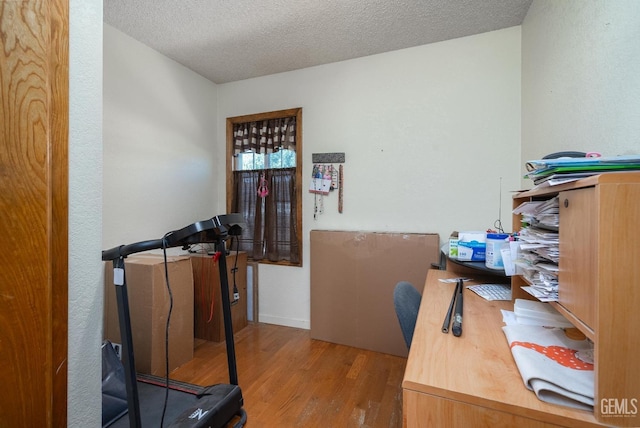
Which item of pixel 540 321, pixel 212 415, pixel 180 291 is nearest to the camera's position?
pixel 540 321

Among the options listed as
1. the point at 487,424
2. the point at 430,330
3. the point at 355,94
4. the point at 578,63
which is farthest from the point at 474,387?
the point at 355,94

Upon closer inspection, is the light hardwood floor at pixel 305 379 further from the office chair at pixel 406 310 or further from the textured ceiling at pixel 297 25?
the textured ceiling at pixel 297 25

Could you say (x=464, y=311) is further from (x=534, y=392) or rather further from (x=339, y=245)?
(x=339, y=245)

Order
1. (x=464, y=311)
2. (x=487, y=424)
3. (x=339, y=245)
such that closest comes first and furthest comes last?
(x=487, y=424) → (x=464, y=311) → (x=339, y=245)

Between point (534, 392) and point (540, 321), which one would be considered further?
point (540, 321)

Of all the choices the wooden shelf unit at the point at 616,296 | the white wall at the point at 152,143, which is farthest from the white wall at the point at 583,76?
the white wall at the point at 152,143

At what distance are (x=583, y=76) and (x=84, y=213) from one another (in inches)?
78.6

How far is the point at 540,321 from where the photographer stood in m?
0.93

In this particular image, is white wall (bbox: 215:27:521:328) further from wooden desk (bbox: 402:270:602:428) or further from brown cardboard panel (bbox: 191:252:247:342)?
wooden desk (bbox: 402:270:602:428)

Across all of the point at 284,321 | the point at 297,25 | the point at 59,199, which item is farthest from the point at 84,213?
the point at 284,321

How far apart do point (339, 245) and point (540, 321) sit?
160cm

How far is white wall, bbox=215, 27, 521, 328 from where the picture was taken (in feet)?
6.96

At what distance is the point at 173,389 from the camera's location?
167 centimetres

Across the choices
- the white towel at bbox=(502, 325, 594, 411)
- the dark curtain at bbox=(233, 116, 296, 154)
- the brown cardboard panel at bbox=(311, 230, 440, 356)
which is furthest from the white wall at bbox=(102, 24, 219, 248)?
the white towel at bbox=(502, 325, 594, 411)
